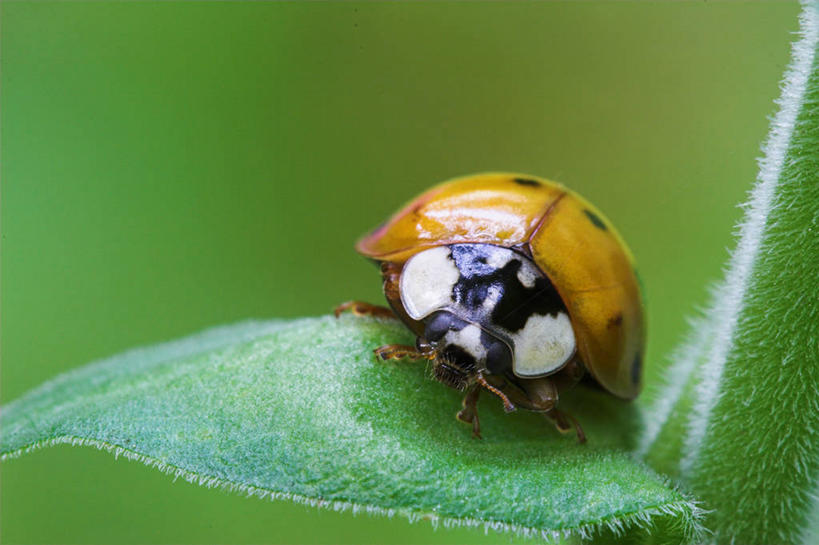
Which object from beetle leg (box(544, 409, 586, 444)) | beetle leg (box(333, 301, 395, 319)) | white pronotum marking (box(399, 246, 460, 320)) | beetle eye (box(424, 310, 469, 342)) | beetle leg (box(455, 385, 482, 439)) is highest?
white pronotum marking (box(399, 246, 460, 320))

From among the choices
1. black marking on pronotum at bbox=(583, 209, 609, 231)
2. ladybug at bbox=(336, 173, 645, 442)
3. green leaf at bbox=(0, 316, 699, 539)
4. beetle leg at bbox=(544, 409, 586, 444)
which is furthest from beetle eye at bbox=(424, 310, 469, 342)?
black marking on pronotum at bbox=(583, 209, 609, 231)

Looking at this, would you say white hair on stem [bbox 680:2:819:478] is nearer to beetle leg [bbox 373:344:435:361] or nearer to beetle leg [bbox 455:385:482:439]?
beetle leg [bbox 455:385:482:439]

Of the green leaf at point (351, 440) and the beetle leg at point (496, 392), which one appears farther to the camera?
the beetle leg at point (496, 392)

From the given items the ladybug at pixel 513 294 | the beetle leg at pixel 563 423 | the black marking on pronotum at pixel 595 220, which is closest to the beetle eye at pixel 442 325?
the ladybug at pixel 513 294

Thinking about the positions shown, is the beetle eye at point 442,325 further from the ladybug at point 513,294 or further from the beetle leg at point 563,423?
the beetle leg at point 563,423

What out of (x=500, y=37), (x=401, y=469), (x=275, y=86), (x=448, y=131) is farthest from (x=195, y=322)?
(x=401, y=469)

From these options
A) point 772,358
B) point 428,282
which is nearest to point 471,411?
point 428,282
